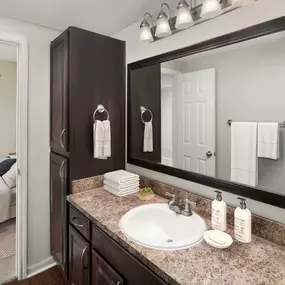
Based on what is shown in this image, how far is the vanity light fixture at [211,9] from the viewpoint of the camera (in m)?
1.13

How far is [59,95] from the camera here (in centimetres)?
171

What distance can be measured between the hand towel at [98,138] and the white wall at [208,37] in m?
0.38

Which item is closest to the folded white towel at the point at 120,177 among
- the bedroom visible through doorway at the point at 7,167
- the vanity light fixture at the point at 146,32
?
the vanity light fixture at the point at 146,32

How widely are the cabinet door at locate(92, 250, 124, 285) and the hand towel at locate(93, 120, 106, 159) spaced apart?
67 cm

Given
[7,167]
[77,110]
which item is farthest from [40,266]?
[7,167]

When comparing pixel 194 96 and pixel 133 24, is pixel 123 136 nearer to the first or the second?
pixel 194 96

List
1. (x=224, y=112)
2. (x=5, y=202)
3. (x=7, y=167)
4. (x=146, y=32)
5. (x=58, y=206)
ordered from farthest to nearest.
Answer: (x=7, y=167), (x=5, y=202), (x=58, y=206), (x=146, y=32), (x=224, y=112)

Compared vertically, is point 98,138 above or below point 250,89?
below

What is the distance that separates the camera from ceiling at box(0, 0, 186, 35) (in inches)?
58.1

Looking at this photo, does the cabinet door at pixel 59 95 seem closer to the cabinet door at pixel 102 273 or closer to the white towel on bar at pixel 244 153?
the cabinet door at pixel 102 273

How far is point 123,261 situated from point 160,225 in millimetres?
351

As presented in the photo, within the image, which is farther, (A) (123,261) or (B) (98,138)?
(B) (98,138)

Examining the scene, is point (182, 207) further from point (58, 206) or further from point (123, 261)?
point (58, 206)

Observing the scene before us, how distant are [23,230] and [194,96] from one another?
1.74 m
